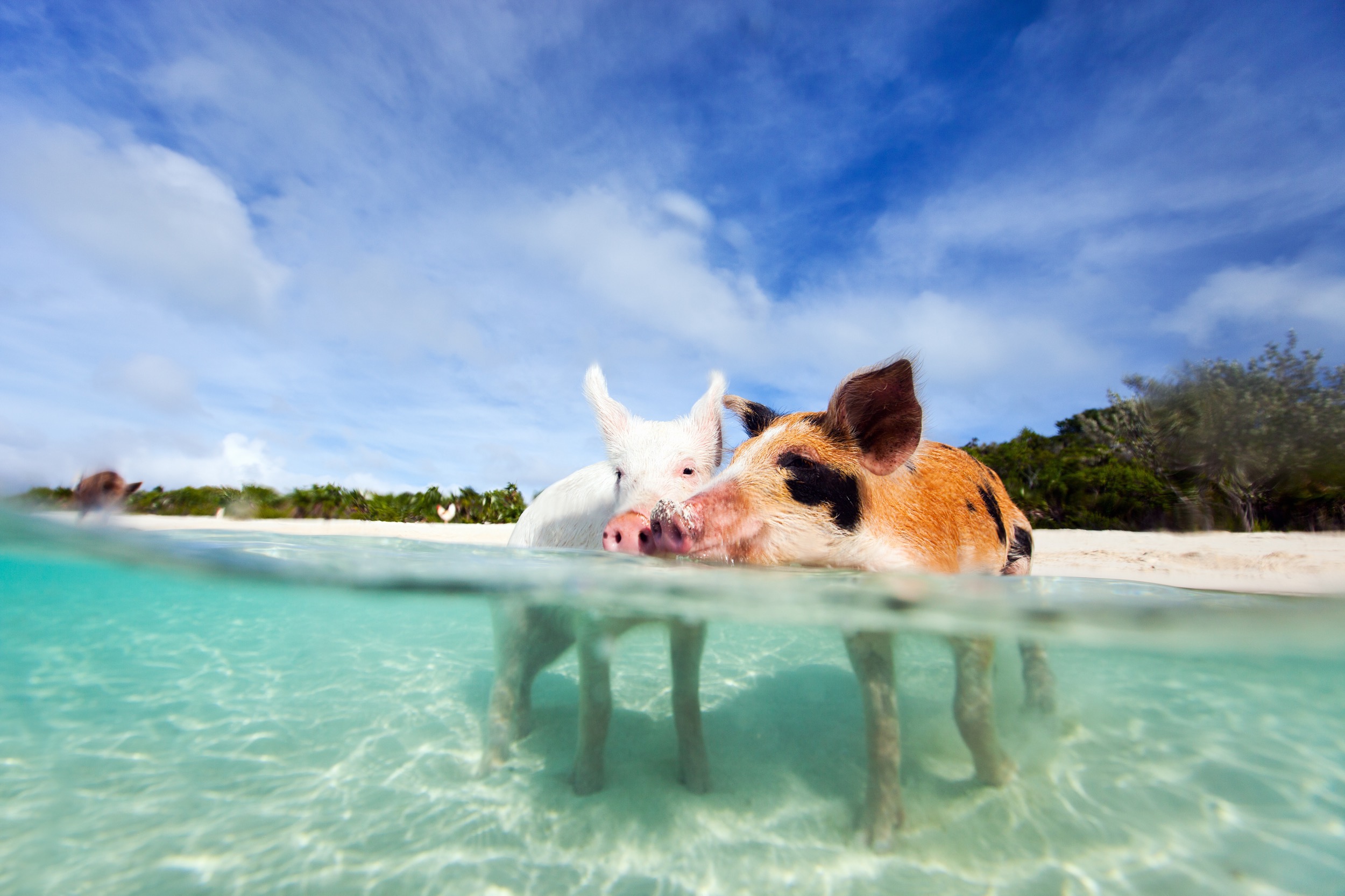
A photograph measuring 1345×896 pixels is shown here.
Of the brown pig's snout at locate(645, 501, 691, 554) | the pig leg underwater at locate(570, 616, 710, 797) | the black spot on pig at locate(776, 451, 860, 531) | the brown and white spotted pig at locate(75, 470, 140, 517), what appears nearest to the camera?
the brown pig's snout at locate(645, 501, 691, 554)

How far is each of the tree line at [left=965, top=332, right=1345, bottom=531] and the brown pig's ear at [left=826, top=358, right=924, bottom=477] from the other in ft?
24.8

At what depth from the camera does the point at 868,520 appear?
8.82 feet

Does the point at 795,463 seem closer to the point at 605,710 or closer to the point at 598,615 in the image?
the point at 598,615

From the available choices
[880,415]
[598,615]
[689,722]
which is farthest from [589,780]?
[880,415]

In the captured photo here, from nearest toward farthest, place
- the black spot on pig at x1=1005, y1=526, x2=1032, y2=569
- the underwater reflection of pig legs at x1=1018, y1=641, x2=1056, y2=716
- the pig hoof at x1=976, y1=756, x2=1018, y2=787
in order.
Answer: the pig hoof at x1=976, y1=756, x2=1018, y2=787 → the black spot on pig at x1=1005, y1=526, x2=1032, y2=569 → the underwater reflection of pig legs at x1=1018, y1=641, x2=1056, y2=716

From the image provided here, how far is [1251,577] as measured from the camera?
601cm

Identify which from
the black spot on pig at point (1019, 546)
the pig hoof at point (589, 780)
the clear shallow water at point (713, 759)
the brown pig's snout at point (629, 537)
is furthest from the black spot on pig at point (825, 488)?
the pig hoof at point (589, 780)

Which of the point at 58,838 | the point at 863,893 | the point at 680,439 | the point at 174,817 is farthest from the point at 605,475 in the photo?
the point at 58,838

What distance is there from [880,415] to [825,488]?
0.48 metres

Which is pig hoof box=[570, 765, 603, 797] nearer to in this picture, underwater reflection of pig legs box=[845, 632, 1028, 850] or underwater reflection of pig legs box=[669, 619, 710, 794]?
underwater reflection of pig legs box=[669, 619, 710, 794]

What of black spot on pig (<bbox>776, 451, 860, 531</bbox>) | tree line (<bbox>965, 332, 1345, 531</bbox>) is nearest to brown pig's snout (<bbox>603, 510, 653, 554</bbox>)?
black spot on pig (<bbox>776, 451, 860, 531</bbox>)

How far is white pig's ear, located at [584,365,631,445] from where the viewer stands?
410 centimetres

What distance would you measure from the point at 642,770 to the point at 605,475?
2130 mm

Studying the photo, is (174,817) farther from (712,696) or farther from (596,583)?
(712,696)
